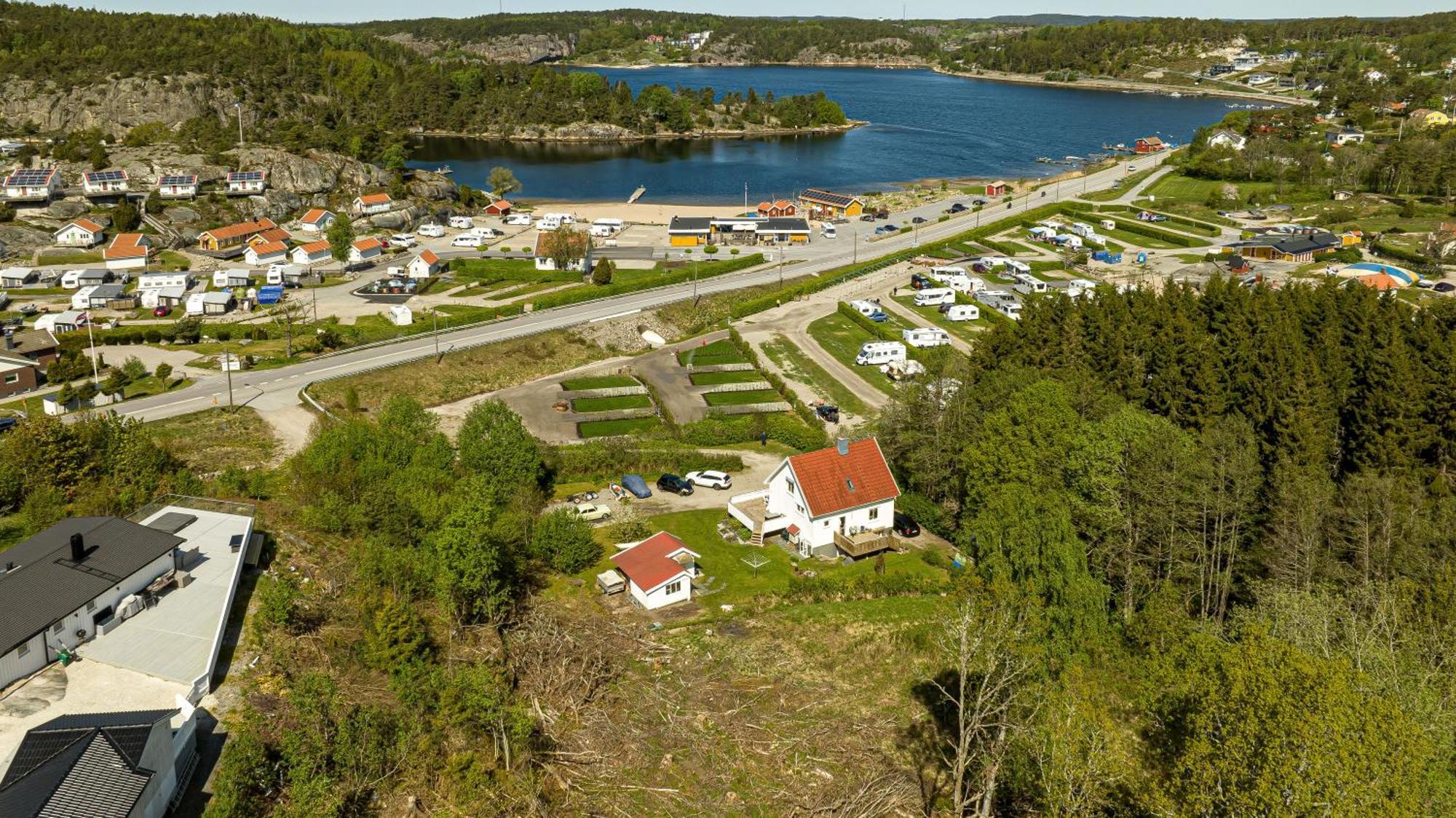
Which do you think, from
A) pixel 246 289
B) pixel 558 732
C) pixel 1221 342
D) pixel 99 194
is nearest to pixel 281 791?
pixel 558 732

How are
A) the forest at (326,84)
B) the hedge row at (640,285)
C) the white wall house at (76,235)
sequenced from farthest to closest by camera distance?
the forest at (326,84) < the white wall house at (76,235) < the hedge row at (640,285)

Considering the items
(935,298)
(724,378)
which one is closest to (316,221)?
(724,378)

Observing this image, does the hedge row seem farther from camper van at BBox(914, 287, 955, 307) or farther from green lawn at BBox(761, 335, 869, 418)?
camper van at BBox(914, 287, 955, 307)

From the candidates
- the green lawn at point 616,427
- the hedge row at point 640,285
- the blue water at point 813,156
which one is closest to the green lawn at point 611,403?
the green lawn at point 616,427

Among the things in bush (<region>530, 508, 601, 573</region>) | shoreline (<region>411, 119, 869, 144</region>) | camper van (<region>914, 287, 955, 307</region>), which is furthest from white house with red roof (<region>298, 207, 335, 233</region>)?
shoreline (<region>411, 119, 869, 144</region>)

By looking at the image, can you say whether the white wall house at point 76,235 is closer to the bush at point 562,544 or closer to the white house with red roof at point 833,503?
the bush at point 562,544

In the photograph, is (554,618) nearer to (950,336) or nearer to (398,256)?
(950,336)

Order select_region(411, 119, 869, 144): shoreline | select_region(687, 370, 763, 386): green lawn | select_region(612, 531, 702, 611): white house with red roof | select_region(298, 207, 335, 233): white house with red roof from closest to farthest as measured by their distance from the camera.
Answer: select_region(612, 531, 702, 611): white house with red roof
select_region(687, 370, 763, 386): green lawn
select_region(298, 207, 335, 233): white house with red roof
select_region(411, 119, 869, 144): shoreline

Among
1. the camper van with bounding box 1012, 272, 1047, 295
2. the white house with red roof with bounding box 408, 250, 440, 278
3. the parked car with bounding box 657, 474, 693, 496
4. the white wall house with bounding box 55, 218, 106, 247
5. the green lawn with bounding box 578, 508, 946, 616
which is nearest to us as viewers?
the green lawn with bounding box 578, 508, 946, 616
